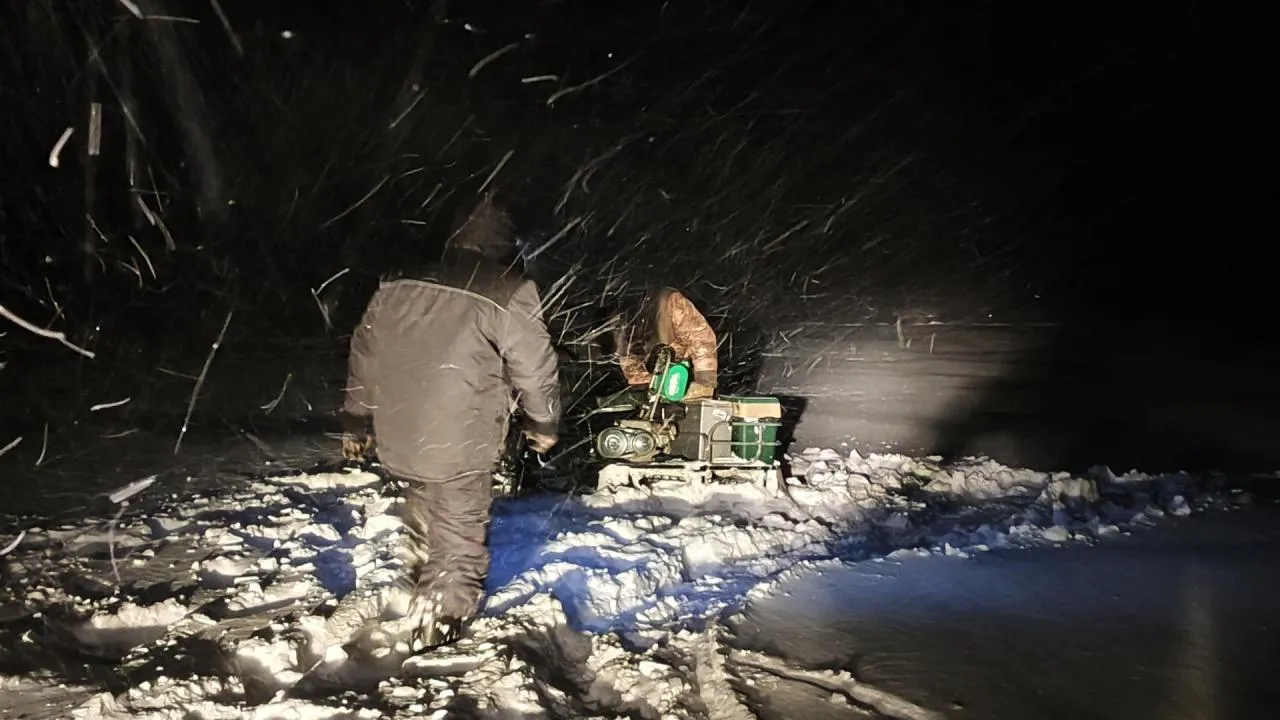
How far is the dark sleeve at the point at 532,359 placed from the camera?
392cm

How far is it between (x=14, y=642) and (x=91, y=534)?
5.55ft

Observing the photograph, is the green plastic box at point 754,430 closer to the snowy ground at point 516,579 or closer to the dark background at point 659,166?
the snowy ground at point 516,579

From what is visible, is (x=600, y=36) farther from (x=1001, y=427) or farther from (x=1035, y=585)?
(x=1035, y=585)

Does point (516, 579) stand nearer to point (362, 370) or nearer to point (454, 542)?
point (454, 542)

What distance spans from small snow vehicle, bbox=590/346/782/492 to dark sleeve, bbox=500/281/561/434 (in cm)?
213

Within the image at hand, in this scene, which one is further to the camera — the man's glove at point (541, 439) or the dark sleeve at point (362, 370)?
the man's glove at point (541, 439)

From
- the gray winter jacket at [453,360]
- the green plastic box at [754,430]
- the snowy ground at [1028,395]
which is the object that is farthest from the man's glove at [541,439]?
the snowy ground at [1028,395]

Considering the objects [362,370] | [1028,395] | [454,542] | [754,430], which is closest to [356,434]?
[362,370]

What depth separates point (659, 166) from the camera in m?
15.6

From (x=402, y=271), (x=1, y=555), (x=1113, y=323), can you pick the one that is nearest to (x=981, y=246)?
(x=1113, y=323)

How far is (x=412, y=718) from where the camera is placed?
319 centimetres

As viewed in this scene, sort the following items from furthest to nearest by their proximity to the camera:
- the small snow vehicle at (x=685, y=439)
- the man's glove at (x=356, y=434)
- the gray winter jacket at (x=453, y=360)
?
the small snow vehicle at (x=685, y=439), the man's glove at (x=356, y=434), the gray winter jacket at (x=453, y=360)

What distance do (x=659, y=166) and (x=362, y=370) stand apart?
12159 millimetres

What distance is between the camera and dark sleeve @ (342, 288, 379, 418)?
4.06 m
